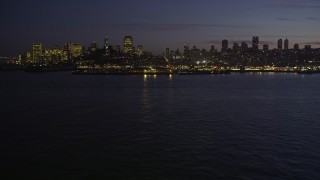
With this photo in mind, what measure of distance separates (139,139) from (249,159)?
20.0 ft

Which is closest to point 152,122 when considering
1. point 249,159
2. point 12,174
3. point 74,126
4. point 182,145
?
point 74,126

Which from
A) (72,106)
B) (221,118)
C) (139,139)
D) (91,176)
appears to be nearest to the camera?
(91,176)

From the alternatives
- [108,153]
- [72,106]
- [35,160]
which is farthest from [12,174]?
[72,106]

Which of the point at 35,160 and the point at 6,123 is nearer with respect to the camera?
the point at 35,160

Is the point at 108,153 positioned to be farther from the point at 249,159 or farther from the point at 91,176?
the point at 249,159

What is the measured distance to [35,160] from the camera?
15.1 metres

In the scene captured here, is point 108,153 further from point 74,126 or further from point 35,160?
point 74,126

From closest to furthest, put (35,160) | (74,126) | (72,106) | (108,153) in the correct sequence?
(35,160), (108,153), (74,126), (72,106)

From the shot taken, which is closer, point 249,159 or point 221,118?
point 249,159

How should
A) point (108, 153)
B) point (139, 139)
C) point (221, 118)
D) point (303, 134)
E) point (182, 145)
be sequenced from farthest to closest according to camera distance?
1. point (221, 118)
2. point (303, 134)
3. point (139, 139)
4. point (182, 145)
5. point (108, 153)

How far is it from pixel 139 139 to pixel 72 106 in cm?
1583

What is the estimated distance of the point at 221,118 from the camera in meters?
26.1

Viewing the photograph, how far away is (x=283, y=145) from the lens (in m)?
18.1

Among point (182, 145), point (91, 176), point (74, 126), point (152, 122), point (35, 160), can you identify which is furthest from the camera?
point (152, 122)
